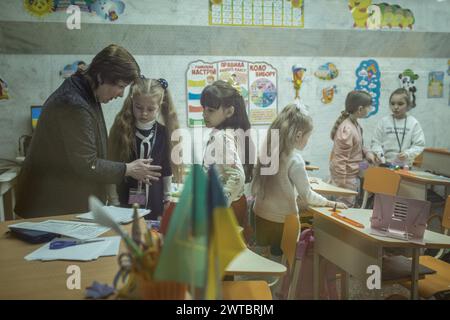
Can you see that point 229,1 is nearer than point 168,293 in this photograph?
No

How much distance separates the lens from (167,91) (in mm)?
2135

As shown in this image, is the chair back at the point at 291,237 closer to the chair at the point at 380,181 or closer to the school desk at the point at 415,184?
the chair at the point at 380,181

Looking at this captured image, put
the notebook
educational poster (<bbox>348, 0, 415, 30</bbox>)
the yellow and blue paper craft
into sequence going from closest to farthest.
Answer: the yellow and blue paper craft < the notebook < educational poster (<bbox>348, 0, 415, 30</bbox>)

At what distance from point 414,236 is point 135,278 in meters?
1.19

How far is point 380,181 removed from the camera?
2.45 meters

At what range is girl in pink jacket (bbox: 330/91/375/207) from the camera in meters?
2.49

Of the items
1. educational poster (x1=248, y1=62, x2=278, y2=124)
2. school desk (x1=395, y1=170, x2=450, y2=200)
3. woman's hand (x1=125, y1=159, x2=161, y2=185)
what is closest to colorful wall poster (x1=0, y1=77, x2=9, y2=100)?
woman's hand (x1=125, y1=159, x2=161, y2=185)

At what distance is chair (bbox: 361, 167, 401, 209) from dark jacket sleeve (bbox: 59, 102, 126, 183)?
1590 mm

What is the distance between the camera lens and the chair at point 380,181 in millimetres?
2395

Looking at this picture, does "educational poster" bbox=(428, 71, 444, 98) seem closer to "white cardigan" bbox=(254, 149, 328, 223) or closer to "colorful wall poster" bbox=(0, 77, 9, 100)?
"white cardigan" bbox=(254, 149, 328, 223)

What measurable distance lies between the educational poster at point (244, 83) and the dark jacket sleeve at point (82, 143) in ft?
1.95

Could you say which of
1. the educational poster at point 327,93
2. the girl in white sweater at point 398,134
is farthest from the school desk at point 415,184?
the educational poster at point 327,93

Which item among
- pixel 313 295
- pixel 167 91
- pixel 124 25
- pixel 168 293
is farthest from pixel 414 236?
pixel 124 25
